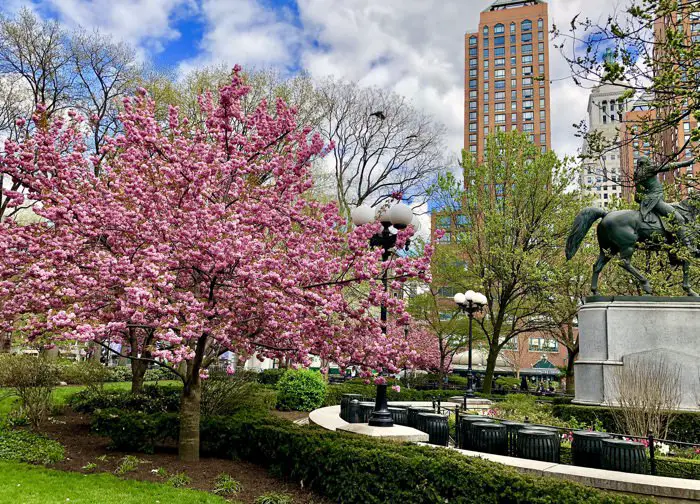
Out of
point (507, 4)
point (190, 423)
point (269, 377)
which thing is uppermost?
point (507, 4)

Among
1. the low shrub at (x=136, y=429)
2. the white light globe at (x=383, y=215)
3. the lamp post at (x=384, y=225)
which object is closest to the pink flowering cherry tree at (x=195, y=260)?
the lamp post at (x=384, y=225)

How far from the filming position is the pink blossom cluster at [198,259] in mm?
7426

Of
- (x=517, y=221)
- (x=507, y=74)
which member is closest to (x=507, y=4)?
(x=507, y=74)

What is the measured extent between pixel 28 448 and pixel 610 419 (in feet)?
37.8

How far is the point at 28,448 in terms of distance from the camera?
9.50 metres

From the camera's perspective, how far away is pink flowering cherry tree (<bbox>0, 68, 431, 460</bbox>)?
7.43 metres

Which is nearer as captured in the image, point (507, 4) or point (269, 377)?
point (269, 377)

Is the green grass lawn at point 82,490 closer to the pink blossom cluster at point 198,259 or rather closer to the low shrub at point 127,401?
Result: the pink blossom cluster at point 198,259

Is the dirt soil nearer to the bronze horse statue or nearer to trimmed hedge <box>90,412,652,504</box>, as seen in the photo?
trimmed hedge <box>90,412,652,504</box>

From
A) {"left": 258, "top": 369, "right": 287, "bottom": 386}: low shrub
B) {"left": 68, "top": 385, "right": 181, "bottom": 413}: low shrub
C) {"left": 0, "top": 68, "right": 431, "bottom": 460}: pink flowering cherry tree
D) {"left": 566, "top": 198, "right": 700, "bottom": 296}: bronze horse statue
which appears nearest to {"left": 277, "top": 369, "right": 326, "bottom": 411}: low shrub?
{"left": 68, "top": 385, "right": 181, "bottom": 413}: low shrub

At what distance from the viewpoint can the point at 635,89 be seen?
6.04 meters

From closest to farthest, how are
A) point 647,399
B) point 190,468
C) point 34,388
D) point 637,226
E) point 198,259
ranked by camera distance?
point 198,259, point 190,468, point 647,399, point 34,388, point 637,226

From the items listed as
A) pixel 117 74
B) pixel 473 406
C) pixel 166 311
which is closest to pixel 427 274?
pixel 166 311

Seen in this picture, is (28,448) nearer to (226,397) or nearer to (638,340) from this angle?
(226,397)
